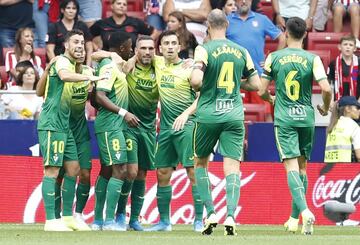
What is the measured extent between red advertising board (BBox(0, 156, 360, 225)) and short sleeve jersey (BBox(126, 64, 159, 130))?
2.77 metres

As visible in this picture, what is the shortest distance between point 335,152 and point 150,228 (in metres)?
3.89

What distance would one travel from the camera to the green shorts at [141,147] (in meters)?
15.7

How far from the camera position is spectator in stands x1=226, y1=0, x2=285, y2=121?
20.5 meters

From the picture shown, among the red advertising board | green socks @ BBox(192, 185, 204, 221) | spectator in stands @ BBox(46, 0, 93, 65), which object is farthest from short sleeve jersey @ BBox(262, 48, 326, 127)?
spectator in stands @ BBox(46, 0, 93, 65)

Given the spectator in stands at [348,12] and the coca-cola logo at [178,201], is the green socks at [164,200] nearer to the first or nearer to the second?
the coca-cola logo at [178,201]

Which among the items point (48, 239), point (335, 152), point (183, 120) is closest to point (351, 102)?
point (335, 152)

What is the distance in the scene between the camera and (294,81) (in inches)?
581

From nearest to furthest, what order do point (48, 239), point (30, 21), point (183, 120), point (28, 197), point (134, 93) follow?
point (48, 239), point (183, 120), point (134, 93), point (28, 197), point (30, 21)

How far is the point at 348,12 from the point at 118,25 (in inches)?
166

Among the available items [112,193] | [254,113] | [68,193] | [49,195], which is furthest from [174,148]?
[254,113]

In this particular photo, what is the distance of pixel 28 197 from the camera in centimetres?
1845

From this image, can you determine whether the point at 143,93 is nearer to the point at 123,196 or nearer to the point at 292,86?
the point at 123,196

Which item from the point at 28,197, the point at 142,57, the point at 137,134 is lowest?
the point at 28,197

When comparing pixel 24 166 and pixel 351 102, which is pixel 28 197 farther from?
pixel 351 102
